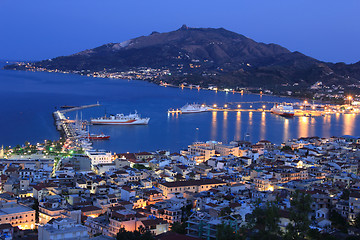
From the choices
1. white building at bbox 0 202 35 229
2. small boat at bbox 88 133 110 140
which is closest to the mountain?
small boat at bbox 88 133 110 140

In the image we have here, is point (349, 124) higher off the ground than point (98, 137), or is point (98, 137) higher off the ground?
point (349, 124)

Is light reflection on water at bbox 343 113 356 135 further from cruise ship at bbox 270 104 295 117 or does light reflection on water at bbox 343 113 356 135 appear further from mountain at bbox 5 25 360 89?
mountain at bbox 5 25 360 89

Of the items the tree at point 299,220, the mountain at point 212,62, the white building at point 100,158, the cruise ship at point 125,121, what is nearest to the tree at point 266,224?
the tree at point 299,220

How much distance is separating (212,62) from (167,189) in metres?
56.7

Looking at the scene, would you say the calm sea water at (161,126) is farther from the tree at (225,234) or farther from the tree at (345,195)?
the tree at (225,234)

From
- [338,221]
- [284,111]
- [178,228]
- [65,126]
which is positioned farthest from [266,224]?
[284,111]

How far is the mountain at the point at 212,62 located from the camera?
42.5 metres

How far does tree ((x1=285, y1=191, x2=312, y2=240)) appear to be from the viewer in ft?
15.8

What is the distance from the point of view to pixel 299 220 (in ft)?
16.5

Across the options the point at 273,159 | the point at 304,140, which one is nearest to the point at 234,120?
the point at 304,140

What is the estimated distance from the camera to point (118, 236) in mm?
4852

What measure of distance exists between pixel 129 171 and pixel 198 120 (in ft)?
37.6

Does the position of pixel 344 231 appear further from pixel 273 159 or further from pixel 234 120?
pixel 234 120

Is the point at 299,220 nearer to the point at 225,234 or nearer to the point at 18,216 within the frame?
the point at 225,234
